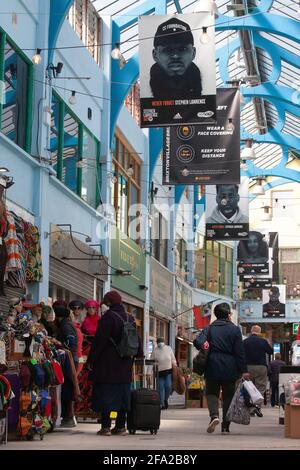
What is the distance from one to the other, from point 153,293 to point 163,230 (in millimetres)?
3579

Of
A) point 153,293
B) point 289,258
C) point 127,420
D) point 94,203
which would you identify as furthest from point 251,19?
point 289,258

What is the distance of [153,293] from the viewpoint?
28.7 meters

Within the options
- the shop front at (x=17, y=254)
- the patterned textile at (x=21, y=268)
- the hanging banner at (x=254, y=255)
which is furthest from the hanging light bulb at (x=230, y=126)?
the hanging banner at (x=254, y=255)

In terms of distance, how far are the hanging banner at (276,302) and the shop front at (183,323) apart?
4.82 m

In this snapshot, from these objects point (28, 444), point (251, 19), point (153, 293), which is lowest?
point (28, 444)

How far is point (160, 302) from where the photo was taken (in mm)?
30219

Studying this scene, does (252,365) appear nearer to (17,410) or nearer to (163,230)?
(17,410)

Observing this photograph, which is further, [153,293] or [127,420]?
[153,293]

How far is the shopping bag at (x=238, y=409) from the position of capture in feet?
35.0

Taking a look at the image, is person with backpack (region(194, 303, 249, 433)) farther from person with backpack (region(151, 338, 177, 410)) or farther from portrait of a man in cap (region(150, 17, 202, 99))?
person with backpack (region(151, 338, 177, 410))

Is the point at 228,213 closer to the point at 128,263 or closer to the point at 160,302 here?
the point at 160,302
